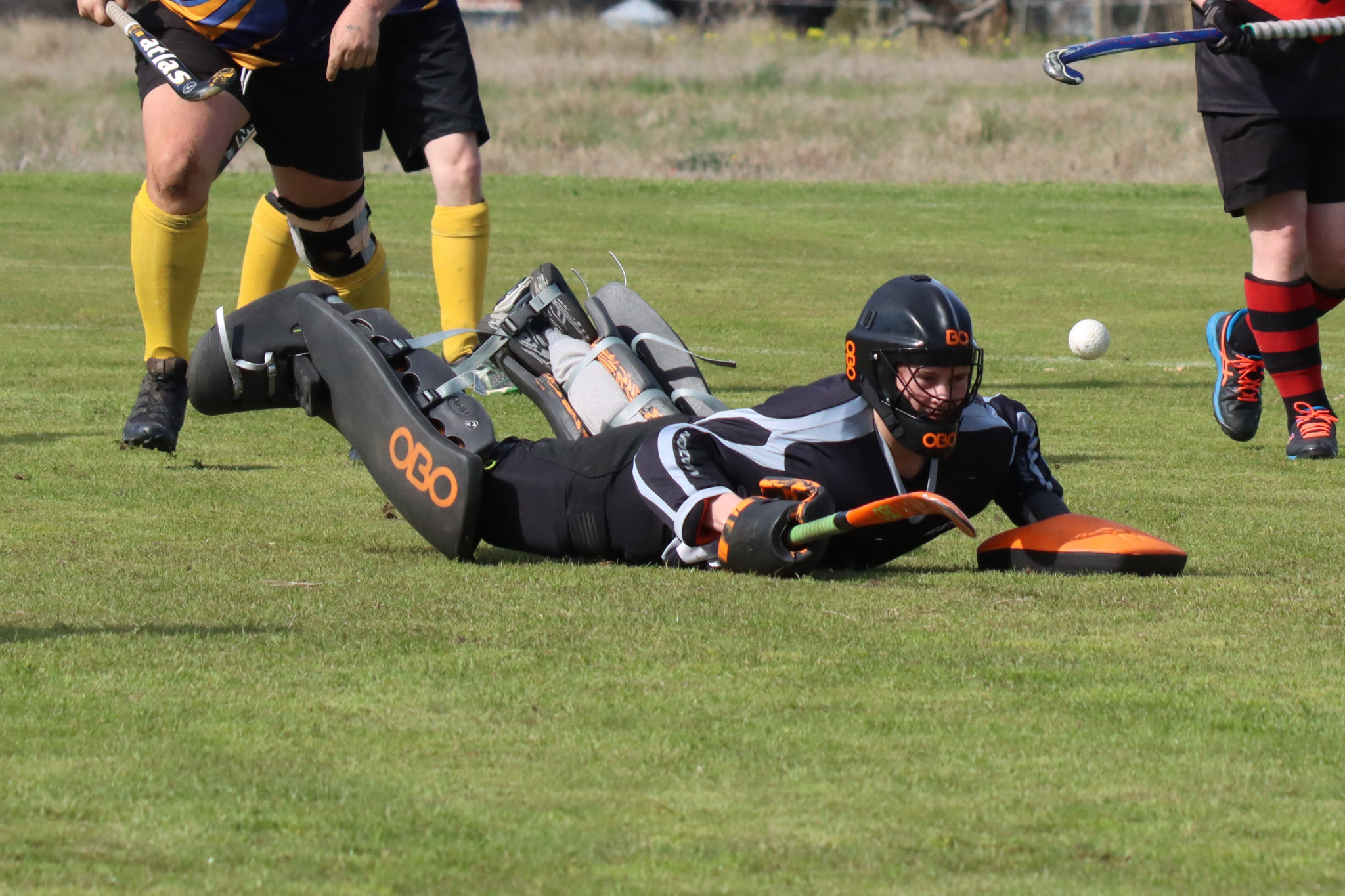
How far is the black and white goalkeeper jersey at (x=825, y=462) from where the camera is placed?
4.80 meters

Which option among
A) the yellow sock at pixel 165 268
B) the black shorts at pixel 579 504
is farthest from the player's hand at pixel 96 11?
the black shorts at pixel 579 504

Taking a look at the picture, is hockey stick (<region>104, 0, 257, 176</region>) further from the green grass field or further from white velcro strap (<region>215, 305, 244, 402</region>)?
the green grass field

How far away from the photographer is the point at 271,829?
2.78 m

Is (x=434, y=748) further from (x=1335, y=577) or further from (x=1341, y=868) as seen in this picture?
(x=1335, y=577)

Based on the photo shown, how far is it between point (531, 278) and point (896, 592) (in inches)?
81.3

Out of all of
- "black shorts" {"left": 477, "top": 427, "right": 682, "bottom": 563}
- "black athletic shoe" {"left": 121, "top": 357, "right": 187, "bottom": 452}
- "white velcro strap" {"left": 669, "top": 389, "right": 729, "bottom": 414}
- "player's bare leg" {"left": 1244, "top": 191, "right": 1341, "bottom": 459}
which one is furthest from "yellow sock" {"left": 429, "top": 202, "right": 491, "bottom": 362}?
"player's bare leg" {"left": 1244, "top": 191, "right": 1341, "bottom": 459}

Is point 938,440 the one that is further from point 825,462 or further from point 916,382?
point 825,462

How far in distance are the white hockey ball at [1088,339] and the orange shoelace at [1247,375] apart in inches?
47.5

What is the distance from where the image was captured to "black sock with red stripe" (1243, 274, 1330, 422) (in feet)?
23.9

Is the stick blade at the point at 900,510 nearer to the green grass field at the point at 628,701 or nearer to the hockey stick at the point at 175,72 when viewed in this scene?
the green grass field at the point at 628,701

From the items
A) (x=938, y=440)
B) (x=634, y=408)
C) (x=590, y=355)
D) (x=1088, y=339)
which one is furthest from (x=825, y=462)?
(x=1088, y=339)

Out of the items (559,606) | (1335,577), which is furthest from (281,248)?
(1335,577)

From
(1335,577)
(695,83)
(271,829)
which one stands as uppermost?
(271,829)

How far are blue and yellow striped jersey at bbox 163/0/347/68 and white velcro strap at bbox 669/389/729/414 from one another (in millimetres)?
1683
